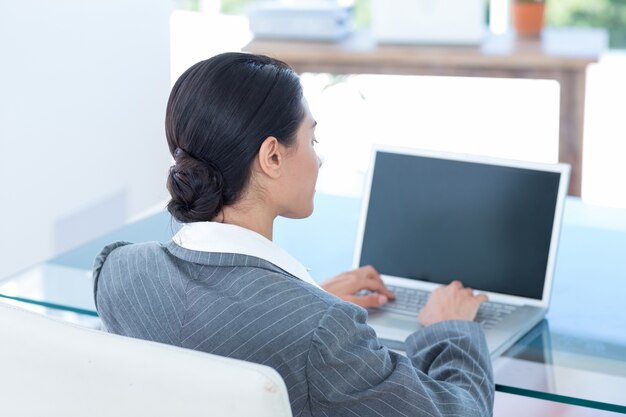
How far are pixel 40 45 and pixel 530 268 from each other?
1.54 m

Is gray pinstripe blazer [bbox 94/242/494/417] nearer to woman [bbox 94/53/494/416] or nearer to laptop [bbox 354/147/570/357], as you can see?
woman [bbox 94/53/494/416]

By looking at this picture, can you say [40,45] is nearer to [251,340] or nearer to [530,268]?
[530,268]

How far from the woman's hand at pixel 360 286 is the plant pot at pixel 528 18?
7.19 feet

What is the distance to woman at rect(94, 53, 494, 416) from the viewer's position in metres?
1.19

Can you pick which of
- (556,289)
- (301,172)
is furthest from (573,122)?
(301,172)

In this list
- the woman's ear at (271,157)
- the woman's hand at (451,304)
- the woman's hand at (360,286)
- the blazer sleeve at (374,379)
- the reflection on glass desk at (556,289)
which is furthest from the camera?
the woman's hand at (360,286)

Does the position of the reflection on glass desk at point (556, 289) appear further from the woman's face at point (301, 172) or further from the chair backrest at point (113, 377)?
the chair backrest at point (113, 377)

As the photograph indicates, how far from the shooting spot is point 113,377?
3.41 ft

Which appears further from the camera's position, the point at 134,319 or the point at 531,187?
the point at 531,187

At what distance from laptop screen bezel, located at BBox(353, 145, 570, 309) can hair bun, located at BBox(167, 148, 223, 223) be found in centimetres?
64

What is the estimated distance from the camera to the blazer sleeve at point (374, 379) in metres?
1.17

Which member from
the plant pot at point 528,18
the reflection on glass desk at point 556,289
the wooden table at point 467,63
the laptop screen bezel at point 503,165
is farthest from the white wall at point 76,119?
the plant pot at point 528,18

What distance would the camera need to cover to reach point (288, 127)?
4.31 ft

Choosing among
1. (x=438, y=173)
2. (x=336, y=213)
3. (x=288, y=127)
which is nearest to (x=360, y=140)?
(x=336, y=213)
